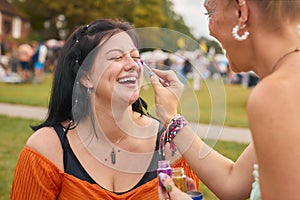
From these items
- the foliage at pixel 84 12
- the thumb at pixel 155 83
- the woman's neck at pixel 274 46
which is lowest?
the foliage at pixel 84 12

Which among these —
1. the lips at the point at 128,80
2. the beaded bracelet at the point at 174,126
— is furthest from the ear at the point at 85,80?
the beaded bracelet at the point at 174,126

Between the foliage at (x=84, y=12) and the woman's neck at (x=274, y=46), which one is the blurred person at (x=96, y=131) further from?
the foliage at (x=84, y=12)

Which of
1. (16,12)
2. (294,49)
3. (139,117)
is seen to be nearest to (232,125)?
(139,117)

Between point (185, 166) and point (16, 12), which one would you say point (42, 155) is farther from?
point (16, 12)

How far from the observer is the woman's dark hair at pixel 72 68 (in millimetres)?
2199

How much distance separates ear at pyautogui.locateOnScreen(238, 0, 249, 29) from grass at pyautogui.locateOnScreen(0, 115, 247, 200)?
8.70 ft

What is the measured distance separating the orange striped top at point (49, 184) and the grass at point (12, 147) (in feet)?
5.92

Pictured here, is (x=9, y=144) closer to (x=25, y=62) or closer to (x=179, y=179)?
(x=179, y=179)

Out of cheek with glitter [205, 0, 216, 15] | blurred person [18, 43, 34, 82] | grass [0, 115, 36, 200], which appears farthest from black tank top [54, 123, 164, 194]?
blurred person [18, 43, 34, 82]

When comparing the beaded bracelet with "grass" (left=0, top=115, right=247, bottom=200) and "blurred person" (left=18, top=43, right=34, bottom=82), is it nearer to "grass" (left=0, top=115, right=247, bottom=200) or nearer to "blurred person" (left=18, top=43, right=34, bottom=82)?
"grass" (left=0, top=115, right=247, bottom=200)

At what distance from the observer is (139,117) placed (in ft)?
7.38

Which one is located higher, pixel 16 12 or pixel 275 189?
pixel 275 189

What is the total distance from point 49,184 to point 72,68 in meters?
0.56

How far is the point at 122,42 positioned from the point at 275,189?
123 centimetres
